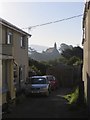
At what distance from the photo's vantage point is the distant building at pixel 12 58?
22.1m

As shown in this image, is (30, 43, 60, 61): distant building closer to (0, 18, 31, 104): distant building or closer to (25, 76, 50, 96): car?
(0, 18, 31, 104): distant building

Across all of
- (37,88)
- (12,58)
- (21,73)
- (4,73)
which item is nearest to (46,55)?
(21,73)

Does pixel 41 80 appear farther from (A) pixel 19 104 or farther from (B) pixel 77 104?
(B) pixel 77 104

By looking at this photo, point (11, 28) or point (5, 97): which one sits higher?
point (11, 28)

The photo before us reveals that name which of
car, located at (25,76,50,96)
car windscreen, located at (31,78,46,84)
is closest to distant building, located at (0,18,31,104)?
car, located at (25,76,50,96)

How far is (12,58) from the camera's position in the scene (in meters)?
23.5

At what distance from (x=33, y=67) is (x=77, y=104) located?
23640 millimetres

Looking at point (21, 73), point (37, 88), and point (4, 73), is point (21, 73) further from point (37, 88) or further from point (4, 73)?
point (4, 73)

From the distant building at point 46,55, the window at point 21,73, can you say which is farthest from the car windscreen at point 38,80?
the distant building at point 46,55

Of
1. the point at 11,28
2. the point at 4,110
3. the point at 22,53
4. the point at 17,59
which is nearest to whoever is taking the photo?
the point at 4,110

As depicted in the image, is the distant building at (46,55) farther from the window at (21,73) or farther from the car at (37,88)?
the car at (37,88)

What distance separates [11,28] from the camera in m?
27.8

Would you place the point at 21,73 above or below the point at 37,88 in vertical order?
above

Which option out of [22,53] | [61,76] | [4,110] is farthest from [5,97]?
[61,76]
